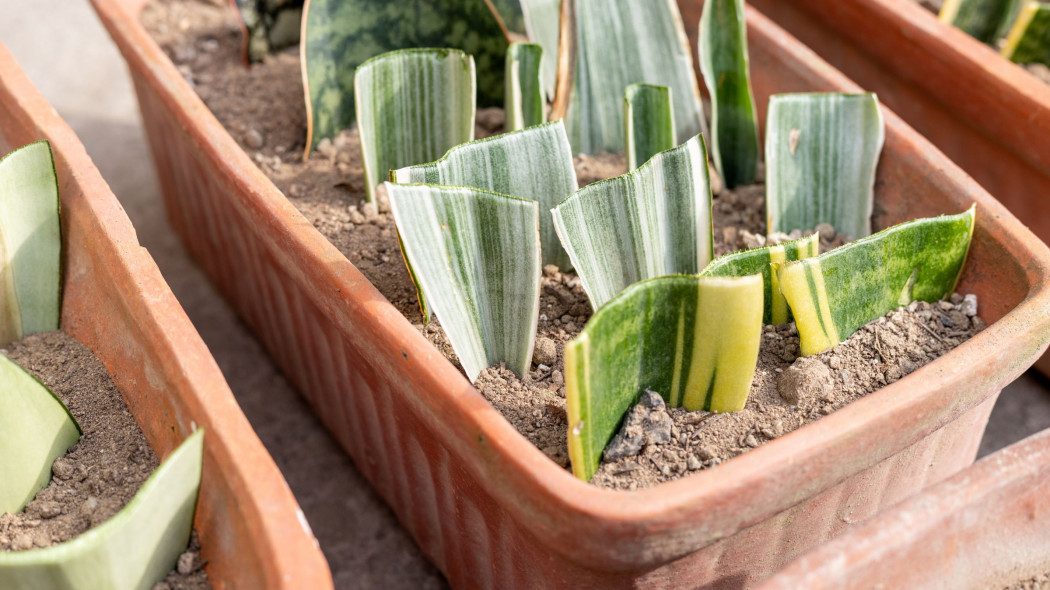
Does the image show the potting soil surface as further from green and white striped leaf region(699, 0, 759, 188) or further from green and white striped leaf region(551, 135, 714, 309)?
green and white striped leaf region(699, 0, 759, 188)

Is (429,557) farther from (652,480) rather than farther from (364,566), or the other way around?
(652,480)

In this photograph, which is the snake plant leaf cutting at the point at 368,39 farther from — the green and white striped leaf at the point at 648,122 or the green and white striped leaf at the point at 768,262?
the green and white striped leaf at the point at 768,262

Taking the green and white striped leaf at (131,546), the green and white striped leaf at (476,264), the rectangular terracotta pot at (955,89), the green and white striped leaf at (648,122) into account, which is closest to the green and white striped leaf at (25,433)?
the green and white striped leaf at (131,546)

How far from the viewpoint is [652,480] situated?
637 millimetres

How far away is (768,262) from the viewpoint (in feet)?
2.29

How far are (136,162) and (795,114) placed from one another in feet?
3.17

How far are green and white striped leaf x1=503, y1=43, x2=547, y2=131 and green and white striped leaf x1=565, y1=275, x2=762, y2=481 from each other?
0.29 meters

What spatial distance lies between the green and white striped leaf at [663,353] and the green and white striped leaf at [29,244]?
0.45 meters

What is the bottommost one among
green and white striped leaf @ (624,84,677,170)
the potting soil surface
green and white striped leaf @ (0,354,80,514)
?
the potting soil surface

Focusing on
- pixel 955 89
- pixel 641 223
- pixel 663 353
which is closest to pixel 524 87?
pixel 641 223

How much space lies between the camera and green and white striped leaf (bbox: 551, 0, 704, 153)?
931 mm

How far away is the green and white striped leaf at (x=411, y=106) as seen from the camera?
851 mm

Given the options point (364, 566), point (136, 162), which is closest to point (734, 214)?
point (364, 566)

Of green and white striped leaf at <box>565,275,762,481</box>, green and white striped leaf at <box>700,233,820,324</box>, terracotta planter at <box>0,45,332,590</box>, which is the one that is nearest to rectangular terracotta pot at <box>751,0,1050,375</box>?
green and white striped leaf at <box>700,233,820,324</box>
